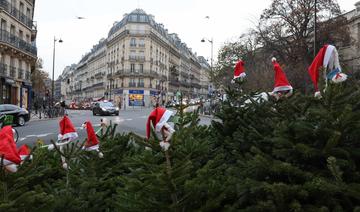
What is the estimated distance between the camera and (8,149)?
2717 mm

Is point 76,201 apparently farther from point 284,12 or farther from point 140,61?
point 140,61

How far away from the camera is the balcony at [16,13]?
1408 inches

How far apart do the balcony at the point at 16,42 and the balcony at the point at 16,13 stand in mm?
1963

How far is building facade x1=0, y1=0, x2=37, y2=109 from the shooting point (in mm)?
36062

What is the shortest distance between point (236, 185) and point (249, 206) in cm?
20

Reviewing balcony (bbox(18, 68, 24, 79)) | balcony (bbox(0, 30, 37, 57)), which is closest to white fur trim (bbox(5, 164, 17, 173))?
balcony (bbox(0, 30, 37, 57))

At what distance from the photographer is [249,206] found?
8.07ft

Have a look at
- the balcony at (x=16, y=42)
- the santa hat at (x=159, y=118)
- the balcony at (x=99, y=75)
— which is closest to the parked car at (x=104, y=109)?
the balcony at (x=16, y=42)

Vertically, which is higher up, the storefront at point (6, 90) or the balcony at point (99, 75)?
the balcony at point (99, 75)

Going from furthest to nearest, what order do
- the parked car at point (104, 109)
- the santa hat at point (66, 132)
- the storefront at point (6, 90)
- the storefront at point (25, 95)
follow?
1. the storefront at point (25, 95)
2. the parked car at point (104, 109)
3. the storefront at point (6, 90)
4. the santa hat at point (66, 132)

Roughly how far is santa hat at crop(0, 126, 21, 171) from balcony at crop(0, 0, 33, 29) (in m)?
36.1

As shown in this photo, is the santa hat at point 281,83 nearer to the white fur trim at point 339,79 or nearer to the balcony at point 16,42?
the white fur trim at point 339,79

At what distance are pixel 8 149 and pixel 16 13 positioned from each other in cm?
4003

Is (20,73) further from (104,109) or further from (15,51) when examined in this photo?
(104,109)
